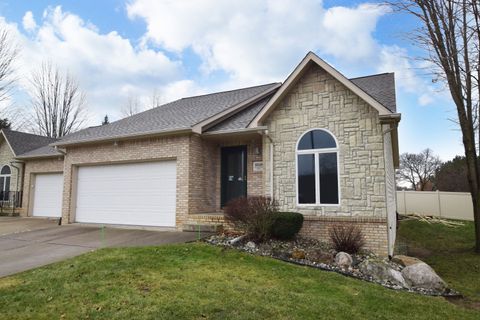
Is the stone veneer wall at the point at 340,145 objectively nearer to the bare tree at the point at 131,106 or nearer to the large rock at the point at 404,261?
the large rock at the point at 404,261

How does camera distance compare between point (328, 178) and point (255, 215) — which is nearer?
point (255, 215)

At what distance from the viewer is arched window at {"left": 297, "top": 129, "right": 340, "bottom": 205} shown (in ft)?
30.5

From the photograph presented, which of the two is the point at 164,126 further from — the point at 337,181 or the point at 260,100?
the point at 337,181

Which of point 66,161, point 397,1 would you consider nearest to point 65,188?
point 66,161

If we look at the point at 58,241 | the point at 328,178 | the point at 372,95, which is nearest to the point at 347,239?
the point at 328,178

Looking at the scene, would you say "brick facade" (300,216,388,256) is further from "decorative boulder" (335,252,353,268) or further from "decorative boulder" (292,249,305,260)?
"decorative boulder" (292,249,305,260)

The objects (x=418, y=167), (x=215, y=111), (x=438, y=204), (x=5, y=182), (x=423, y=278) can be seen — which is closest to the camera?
(x=423, y=278)

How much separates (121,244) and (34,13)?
39.5ft

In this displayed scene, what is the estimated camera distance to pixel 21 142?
65.6 feet

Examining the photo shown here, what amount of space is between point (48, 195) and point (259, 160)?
12433mm

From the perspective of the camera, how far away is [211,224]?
10.2 m

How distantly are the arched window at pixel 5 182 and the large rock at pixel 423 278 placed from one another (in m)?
21.0

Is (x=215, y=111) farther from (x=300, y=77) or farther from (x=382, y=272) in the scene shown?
(x=382, y=272)

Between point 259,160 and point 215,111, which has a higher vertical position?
point 215,111
